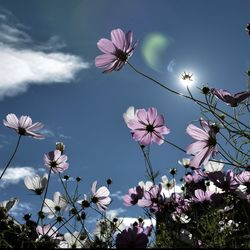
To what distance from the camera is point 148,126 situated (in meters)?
1.54

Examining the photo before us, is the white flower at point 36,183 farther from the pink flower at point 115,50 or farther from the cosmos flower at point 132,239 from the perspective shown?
the cosmos flower at point 132,239

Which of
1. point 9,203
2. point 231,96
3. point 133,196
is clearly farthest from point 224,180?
point 9,203

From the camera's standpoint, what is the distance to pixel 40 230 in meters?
1.93

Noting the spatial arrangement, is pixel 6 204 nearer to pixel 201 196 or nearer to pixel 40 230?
pixel 40 230

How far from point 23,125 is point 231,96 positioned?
3.21ft

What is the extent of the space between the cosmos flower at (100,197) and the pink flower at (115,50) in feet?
2.92

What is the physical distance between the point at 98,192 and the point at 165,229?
75cm

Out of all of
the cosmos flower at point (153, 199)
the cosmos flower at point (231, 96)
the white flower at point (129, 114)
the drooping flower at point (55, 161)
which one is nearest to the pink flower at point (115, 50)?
the white flower at point (129, 114)

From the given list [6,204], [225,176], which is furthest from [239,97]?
[6,204]

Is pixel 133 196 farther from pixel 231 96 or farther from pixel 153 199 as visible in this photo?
pixel 231 96

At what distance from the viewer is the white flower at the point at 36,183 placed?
2161mm

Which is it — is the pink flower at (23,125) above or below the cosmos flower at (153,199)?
Result: above

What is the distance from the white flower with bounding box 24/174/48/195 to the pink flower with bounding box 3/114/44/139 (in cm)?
27

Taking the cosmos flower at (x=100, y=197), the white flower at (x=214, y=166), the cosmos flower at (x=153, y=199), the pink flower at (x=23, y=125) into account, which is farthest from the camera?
the cosmos flower at (x=100, y=197)
